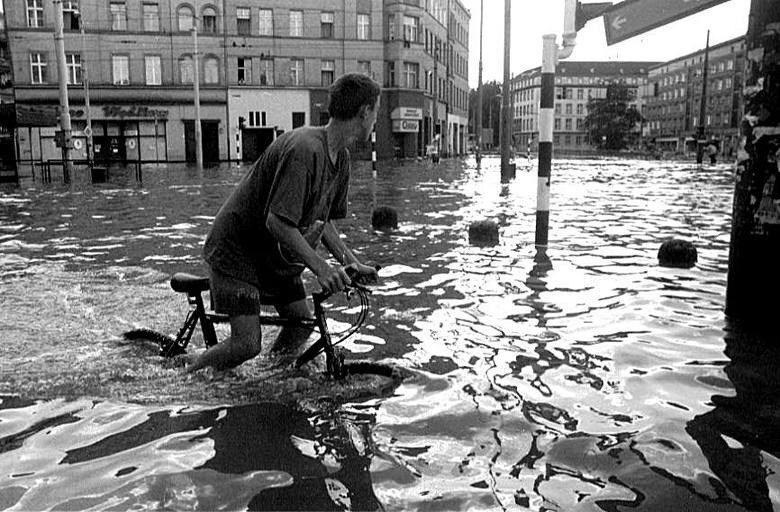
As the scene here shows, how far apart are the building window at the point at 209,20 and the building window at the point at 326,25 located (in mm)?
7856

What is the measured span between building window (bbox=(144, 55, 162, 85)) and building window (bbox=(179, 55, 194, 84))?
4.72 ft

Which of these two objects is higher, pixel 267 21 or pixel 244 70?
pixel 267 21

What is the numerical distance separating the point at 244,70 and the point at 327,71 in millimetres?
6265

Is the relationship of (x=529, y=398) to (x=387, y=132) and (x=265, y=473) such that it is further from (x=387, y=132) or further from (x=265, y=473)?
(x=387, y=132)

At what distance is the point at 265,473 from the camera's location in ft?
11.1

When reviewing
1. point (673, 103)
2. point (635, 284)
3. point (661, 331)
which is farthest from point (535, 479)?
point (673, 103)

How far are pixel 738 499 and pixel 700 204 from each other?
49.0ft

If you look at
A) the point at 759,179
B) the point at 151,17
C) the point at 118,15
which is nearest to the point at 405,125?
the point at 151,17

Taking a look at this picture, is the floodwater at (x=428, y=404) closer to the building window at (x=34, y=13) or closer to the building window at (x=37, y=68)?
the building window at (x=37, y=68)

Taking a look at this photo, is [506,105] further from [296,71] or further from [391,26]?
[391,26]

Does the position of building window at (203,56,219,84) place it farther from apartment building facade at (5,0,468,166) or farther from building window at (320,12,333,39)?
building window at (320,12,333,39)

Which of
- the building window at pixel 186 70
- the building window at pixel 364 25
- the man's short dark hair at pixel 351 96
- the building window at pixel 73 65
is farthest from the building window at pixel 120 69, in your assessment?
the man's short dark hair at pixel 351 96

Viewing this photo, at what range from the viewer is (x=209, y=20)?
55250 millimetres

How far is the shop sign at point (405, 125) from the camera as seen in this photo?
61.1 meters
